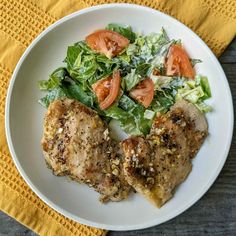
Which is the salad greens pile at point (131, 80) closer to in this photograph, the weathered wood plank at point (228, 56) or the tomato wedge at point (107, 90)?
the tomato wedge at point (107, 90)

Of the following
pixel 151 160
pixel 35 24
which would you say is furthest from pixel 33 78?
pixel 151 160

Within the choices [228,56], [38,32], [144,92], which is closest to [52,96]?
[38,32]

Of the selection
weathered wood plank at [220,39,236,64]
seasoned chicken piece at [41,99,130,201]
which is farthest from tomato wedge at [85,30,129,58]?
weathered wood plank at [220,39,236,64]

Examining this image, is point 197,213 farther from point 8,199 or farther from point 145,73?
point 8,199

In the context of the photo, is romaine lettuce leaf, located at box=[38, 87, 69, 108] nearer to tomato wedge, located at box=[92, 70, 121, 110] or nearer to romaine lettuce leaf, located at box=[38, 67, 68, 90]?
romaine lettuce leaf, located at box=[38, 67, 68, 90]

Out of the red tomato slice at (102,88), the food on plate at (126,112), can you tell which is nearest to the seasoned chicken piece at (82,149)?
the food on plate at (126,112)

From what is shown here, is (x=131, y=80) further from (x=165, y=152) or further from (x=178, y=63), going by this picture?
(x=165, y=152)
